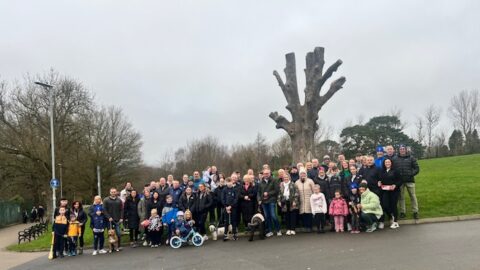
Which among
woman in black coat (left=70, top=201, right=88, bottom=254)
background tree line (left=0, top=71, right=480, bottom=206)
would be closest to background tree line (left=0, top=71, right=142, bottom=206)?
background tree line (left=0, top=71, right=480, bottom=206)

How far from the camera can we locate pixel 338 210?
39.1 feet

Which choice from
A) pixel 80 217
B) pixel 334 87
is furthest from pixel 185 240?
pixel 334 87

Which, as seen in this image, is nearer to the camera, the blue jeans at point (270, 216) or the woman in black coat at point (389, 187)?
the woman in black coat at point (389, 187)

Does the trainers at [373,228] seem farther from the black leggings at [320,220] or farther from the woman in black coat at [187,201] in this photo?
the woman in black coat at [187,201]

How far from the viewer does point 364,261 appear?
8.22 meters

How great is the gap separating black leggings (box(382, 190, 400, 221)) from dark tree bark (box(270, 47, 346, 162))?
16.6ft

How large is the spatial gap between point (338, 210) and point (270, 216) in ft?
6.54

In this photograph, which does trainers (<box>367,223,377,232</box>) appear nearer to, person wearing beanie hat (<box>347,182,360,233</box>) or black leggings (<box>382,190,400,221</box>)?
person wearing beanie hat (<box>347,182,360,233</box>)

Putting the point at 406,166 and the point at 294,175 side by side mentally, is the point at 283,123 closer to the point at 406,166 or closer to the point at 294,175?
the point at 294,175

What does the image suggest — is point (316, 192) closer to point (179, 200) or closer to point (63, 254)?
point (179, 200)

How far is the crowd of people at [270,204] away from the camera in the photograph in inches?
473

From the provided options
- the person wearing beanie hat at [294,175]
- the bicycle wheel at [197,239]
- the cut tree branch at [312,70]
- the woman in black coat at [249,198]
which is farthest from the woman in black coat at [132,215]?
the cut tree branch at [312,70]

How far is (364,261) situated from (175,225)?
6176mm

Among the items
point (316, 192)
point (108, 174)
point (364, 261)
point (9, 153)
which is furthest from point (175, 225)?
point (108, 174)
